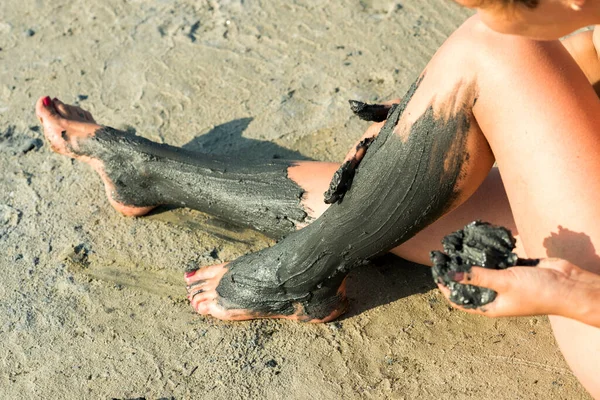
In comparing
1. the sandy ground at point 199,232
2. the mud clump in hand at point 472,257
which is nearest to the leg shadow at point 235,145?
the sandy ground at point 199,232

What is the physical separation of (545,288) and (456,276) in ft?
0.53

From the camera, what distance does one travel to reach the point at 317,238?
192 centimetres

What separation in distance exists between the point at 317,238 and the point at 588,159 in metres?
0.72

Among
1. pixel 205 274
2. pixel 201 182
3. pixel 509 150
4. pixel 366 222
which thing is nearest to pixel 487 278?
pixel 509 150

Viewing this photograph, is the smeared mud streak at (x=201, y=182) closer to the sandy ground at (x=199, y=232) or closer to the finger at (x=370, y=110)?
the sandy ground at (x=199, y=232)

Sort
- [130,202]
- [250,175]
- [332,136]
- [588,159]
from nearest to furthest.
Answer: [588,159], [250,175], [130,202], [332,136]

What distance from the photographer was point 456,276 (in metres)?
1.36

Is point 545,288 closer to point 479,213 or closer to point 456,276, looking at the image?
point 456,276

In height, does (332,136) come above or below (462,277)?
below

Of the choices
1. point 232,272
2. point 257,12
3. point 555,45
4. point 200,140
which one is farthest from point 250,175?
point 257,12

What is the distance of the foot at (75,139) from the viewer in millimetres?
2459

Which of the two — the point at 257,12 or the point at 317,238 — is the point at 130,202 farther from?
the point at 257,12

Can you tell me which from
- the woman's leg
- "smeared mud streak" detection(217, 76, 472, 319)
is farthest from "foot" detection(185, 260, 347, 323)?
the woman's leg

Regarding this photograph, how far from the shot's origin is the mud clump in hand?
4.51 feet
